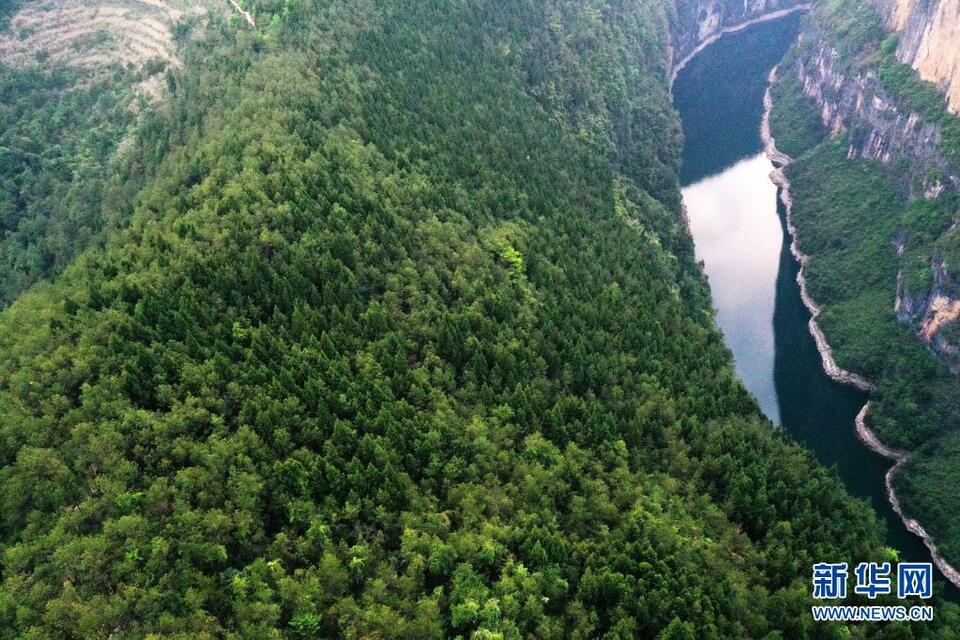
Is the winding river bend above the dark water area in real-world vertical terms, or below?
below

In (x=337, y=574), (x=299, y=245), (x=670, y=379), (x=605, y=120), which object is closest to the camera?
(x=337, y=574)

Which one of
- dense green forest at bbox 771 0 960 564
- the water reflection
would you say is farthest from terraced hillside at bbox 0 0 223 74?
dense green forest at bbox 771 0 960 564

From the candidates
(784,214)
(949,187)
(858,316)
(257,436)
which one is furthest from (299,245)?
(784,214)

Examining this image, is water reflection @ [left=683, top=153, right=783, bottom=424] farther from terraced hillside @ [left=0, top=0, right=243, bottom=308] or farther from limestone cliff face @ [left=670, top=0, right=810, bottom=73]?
terraced hillside @ [left=0, top=0, right=243, bottom=308]

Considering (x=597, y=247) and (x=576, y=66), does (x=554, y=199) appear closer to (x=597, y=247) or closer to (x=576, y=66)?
(x=597, y=247)

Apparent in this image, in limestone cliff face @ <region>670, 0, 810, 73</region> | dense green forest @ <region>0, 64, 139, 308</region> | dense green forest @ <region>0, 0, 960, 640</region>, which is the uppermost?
limestone cliff face @ <region>670, 0, 810, 73</region>

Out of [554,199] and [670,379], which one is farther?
[554,199]

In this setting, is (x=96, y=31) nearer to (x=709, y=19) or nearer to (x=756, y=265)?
(x=756, y=265)

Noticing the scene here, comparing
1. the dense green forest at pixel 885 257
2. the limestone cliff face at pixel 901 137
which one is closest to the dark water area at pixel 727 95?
the dense green forest at pixel 885 257

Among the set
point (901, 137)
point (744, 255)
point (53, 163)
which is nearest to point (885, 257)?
point (744, 255)
